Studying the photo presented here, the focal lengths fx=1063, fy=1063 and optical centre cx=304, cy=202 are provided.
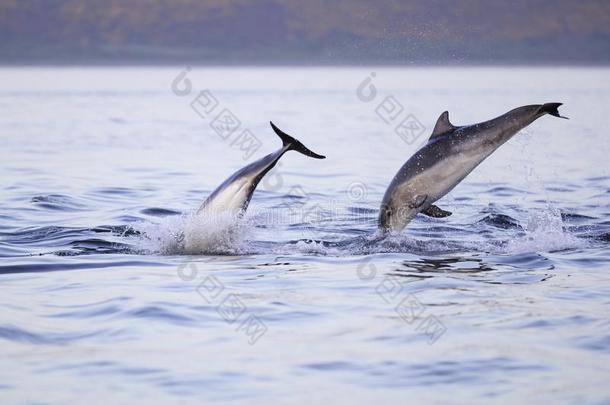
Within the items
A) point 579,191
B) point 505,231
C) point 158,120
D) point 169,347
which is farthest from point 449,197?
point 158,120

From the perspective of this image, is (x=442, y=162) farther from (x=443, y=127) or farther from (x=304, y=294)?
(x=304, y=294)

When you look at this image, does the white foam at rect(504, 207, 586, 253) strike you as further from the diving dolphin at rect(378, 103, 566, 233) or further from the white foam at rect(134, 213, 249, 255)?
the white foam at rect(134, 213, 249, 255)

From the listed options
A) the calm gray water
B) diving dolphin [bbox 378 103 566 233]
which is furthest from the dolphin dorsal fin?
the calm gray water

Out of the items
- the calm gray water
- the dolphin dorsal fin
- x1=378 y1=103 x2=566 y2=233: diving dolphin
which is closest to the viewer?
the calm gray water

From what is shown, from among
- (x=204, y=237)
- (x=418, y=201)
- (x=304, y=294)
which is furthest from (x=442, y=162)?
(x=304, y=294)

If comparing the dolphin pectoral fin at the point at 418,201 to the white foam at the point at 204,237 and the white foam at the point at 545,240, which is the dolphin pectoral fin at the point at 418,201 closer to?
the white foam at the point at 545,240

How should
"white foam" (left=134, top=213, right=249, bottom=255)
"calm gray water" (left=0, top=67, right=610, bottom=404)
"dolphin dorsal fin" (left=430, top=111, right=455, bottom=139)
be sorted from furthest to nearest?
"white foam" (left=134, top=213, right=249, bottom=255)
"dolphin dorsal fin" (left=430, top=111, right=455, bottom=139)
"calm gray water" (left=0, top=67, right=610, bottom=404)

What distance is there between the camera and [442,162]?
1392 cm

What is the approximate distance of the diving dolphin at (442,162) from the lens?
13.7 meters

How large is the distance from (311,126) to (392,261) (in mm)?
30559

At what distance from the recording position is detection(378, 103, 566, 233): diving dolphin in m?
13.7

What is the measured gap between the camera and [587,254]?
13.7m

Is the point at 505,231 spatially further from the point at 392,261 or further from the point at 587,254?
the point at 392,261

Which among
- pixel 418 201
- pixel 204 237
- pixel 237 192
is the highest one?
pixel 237 192
